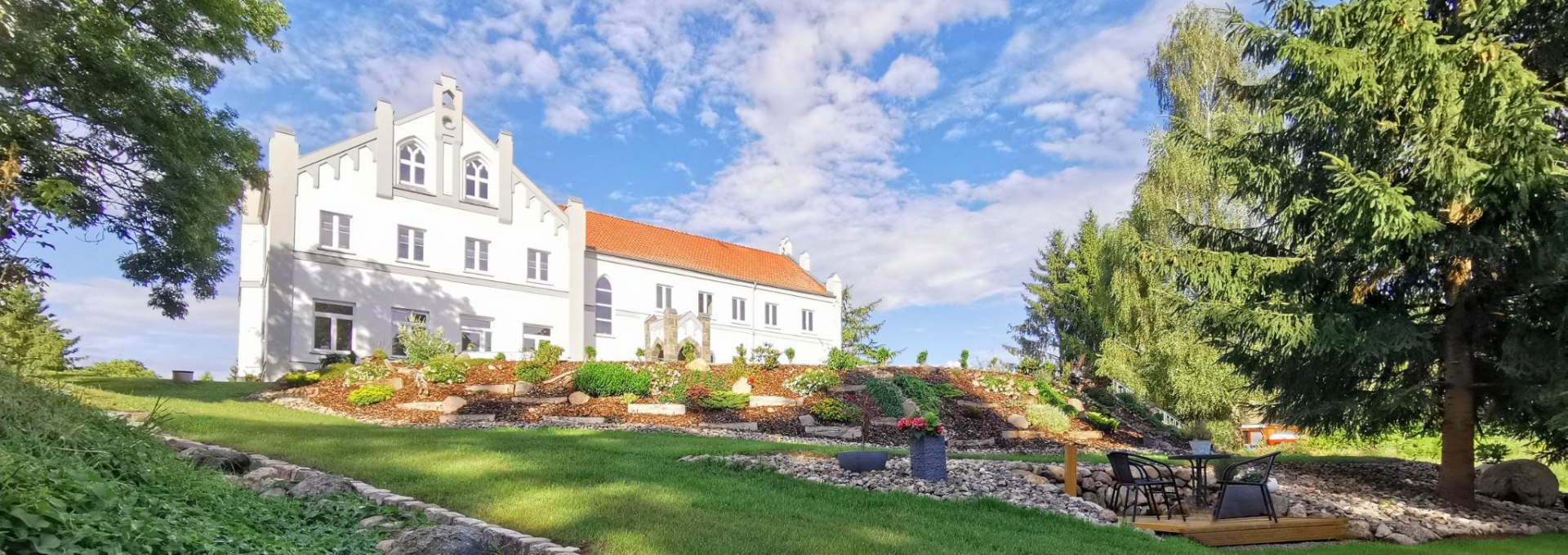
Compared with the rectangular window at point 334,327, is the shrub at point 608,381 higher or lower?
lower

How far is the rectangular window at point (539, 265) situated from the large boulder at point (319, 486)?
21.4m

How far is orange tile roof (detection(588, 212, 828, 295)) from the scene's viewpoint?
1278 inches

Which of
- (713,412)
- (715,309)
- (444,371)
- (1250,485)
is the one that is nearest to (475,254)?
(444,371)

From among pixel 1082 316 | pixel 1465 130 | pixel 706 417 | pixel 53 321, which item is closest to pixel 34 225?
pixel 53 321

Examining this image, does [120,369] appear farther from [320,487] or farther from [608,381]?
[320,487]

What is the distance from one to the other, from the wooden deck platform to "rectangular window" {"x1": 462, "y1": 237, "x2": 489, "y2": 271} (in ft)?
74.1

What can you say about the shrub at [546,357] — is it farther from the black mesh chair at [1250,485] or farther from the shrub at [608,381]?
the black mesh chair at [1250,485]

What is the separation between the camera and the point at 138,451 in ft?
21.3

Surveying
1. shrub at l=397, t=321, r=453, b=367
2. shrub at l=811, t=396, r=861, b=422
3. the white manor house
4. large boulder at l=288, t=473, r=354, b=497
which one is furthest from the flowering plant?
the white manor house

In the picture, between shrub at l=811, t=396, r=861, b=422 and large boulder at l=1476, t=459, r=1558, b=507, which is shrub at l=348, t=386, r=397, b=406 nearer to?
shrub at l=811, t=396, r=861, b=422

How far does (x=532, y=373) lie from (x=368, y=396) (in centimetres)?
329

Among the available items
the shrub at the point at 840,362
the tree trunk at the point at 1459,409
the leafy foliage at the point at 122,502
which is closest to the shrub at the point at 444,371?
the shrub at the point at 840,362

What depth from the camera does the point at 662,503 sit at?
23.1 feet

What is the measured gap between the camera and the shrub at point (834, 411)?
16703mm
